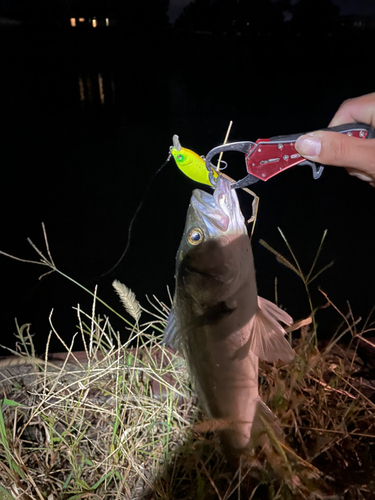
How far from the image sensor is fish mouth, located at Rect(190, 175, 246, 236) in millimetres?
A: 762

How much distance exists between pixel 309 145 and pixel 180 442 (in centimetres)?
95

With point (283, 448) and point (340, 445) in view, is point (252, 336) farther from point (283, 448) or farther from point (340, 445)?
point (340, 445)

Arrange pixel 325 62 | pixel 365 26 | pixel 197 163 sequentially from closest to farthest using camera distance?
pixel 197 163 → pixel 365 26 → pixel 325 62

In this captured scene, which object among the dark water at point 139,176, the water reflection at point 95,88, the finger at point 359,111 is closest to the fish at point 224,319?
the finger at point 359,111

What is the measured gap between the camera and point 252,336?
84cm

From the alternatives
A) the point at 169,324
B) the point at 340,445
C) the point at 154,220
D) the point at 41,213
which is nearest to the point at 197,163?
the point at 169,324

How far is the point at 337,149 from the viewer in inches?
29.5

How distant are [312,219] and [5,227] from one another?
2259 mm

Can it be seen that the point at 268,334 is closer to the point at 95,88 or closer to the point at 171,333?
the point at 171,333

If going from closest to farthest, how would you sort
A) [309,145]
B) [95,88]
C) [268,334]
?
1. [309,145]
2. [268,334]
3. [95,88]

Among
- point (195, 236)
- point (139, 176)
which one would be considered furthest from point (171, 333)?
point (139, 176)

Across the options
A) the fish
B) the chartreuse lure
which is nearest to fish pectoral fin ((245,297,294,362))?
the fish

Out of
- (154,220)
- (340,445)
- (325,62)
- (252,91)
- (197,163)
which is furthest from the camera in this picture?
(154,220)

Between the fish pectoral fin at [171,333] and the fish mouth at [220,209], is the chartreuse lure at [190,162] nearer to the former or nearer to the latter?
the fish mouth at [220,209]
